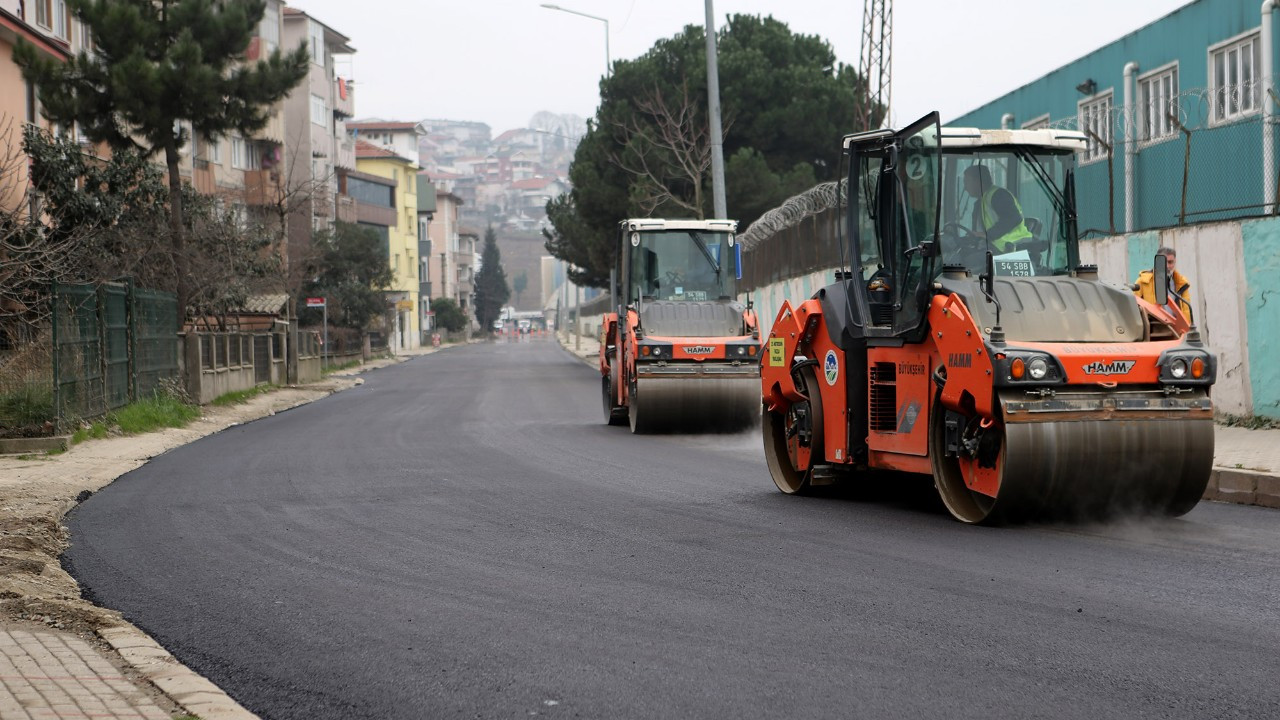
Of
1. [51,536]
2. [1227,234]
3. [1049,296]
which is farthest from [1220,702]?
[1227,234]

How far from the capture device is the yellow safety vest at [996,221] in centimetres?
998

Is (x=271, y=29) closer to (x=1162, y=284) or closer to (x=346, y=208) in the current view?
(x=346, y=208)

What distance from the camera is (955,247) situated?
388 inches

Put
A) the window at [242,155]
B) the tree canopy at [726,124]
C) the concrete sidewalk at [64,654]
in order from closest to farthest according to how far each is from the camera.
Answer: the concrete sidewalk at [64,654], the tree canopy at [726,124], the window at [242,155]

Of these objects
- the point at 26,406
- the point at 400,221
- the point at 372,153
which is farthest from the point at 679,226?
the point at 400,221

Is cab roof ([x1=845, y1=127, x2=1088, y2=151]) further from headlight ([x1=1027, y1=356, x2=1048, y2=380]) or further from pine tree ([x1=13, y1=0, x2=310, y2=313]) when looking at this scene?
pine tree ([x1=13, y1=0, x2=310, y2=313])

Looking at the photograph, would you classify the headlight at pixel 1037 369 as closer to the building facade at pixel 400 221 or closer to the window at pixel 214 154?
the window at pixel 214 154

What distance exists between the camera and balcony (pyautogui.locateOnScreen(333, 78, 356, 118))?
83.9 m

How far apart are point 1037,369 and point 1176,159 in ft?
40.6

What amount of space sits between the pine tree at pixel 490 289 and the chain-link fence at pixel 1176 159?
481 feet

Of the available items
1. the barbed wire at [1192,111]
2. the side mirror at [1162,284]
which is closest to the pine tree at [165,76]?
the barbed wire at [1192,111]

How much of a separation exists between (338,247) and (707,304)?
47.2 metres

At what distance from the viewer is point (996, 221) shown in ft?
33.0

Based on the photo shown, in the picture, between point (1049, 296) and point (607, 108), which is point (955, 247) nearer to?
point (1049, 296)
